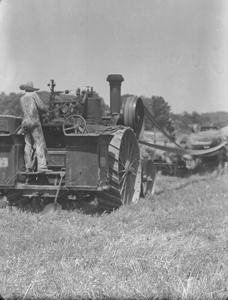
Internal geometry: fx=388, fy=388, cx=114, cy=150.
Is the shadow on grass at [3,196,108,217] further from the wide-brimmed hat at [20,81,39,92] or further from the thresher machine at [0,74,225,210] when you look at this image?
the wide-brimmed hat at [20,81,39,92]

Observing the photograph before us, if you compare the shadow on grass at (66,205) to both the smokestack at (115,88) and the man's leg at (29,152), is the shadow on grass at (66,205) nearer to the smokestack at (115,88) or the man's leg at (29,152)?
the man's leg at (29,152)

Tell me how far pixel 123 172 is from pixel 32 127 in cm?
186

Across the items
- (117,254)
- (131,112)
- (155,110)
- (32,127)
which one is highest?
(155,110)

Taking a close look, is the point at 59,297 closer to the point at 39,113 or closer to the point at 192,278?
the point at 192,278

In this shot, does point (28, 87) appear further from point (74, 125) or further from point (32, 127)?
point (74, 125)

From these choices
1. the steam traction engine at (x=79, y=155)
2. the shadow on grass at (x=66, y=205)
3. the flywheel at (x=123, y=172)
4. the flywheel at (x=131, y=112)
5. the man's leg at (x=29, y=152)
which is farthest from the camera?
the flywheel at (x=131, y=112)

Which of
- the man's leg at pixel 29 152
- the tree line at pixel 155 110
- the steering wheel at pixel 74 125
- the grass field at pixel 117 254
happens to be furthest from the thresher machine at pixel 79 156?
the tree line at pixel 155 110

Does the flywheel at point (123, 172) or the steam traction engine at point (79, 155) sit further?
the flywheel at point (123, 172)

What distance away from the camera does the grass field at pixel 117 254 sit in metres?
3.22

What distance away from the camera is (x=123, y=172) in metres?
7.08

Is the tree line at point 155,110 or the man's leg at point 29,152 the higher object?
the tree line at point 155,110

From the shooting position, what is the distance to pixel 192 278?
11.0ft

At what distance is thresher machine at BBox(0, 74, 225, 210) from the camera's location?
597 centimetres

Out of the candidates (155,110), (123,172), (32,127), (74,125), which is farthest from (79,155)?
(155,110)
